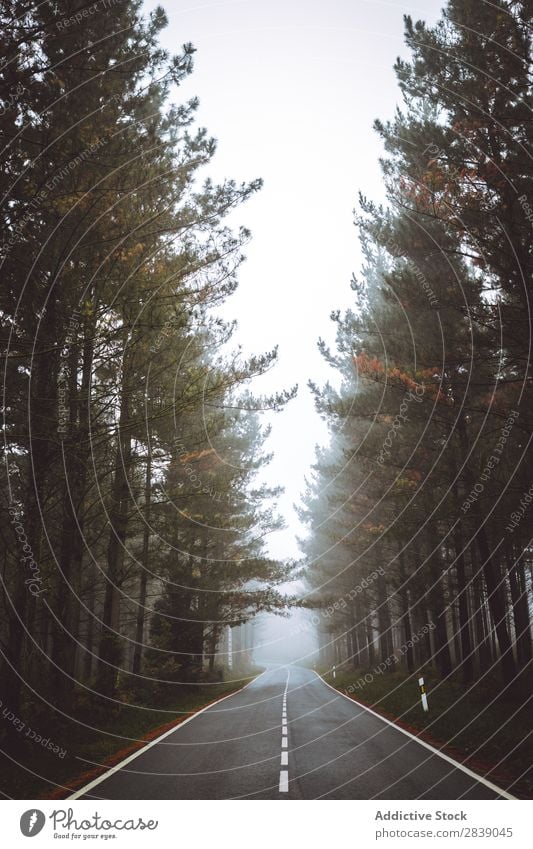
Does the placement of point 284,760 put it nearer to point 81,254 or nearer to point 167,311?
point 167,311

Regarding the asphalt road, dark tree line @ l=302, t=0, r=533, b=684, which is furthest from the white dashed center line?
dark tree line @ l=302, t=0, r=533, b=684

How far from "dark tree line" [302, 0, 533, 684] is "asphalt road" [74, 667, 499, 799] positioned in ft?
15.5

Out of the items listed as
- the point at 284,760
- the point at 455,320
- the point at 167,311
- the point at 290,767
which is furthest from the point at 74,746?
the point at 455,320

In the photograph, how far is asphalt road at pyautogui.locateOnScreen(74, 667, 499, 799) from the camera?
6.41m

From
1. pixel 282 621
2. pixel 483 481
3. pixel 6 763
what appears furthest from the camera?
pixel 282 621

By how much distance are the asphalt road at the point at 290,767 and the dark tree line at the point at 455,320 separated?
4716 millimetres

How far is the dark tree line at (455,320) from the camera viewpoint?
380 inches

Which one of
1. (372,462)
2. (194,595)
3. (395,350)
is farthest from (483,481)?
(194,595)

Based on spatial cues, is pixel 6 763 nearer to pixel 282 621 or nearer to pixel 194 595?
pixel 194 595

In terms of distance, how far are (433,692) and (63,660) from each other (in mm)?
11521

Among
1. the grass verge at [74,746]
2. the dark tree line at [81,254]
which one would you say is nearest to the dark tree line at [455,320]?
the dark tree line at [81,254]

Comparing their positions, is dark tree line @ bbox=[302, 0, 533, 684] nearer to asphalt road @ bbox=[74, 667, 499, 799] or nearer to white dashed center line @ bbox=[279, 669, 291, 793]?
asphalt road @ bbox=[74, 667, 499, 799]

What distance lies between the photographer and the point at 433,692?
53.1 feet

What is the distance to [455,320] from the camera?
46.6ft
